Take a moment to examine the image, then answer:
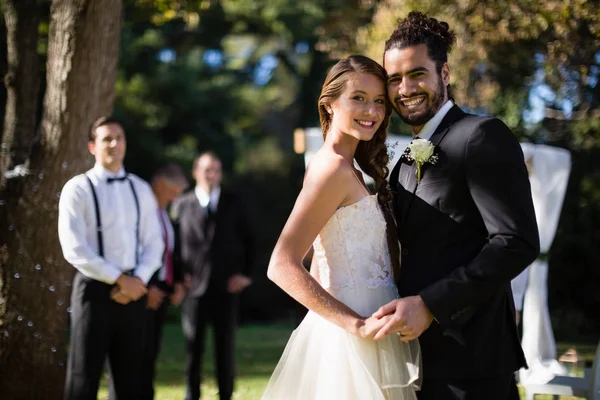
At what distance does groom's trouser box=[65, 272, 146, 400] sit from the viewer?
17.4 feet

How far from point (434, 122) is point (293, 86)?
34.9m

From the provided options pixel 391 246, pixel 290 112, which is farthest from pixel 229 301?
pixel 290 112

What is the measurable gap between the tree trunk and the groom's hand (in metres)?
4.13

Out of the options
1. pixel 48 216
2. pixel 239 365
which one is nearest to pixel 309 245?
pixel 48 216

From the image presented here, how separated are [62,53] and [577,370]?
15.0 ft

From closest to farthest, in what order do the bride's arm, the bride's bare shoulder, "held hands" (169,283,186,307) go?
1. the bride's arm
2. the bride's bare shoulder
3. "held hands" (169,283,186,307)

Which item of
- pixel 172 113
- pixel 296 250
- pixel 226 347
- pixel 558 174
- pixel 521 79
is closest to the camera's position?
pixel 296 250

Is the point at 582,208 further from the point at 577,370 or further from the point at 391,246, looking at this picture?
the point at 391,246

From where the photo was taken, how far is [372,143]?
143 inches

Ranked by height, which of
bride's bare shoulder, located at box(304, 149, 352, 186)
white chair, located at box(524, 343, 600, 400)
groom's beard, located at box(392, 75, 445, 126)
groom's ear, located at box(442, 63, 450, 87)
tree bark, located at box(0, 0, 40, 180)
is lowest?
white chair, located at box(524, 343, 600, 400)

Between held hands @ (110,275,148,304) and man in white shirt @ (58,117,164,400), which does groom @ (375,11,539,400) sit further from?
man in white shirt @ (58,117,164,400)

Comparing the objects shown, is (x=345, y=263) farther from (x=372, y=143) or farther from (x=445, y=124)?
(x=445, y=124)

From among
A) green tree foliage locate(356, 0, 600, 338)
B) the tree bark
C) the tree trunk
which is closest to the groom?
the tree trunk

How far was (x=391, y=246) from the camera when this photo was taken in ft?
11.4
